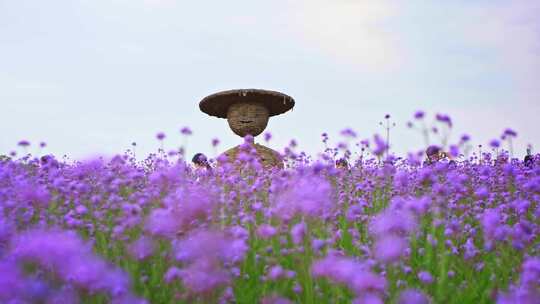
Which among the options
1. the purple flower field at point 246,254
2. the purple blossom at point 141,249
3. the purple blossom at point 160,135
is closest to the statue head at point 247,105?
the purple blossom at point 160,135

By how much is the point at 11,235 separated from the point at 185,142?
6.72ft

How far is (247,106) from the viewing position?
1320 cm

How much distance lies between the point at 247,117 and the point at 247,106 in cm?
31

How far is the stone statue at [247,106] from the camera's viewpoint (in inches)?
501

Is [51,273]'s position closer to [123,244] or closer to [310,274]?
[123,244]

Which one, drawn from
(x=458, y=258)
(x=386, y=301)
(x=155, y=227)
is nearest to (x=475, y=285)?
(x=458, y=258)

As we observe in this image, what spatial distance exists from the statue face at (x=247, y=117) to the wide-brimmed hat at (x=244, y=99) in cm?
14

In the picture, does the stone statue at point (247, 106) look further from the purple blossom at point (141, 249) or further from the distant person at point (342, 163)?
the purple blossom at point (141, 249)

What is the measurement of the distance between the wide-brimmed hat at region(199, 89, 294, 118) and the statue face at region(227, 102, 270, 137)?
14 cm

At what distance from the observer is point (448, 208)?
4.60 meters

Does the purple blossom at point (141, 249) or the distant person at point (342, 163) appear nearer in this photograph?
the purple blossom at point (141, 249)

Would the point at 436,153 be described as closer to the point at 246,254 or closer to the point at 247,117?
the point at 246,254

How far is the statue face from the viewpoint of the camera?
13.2 meters

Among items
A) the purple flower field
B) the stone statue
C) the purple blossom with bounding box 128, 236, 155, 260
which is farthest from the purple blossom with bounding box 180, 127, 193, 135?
the stone statue
